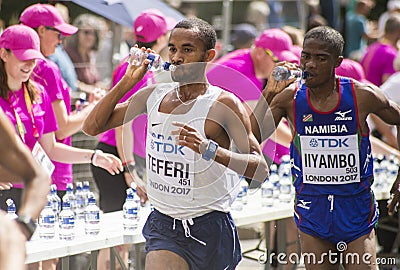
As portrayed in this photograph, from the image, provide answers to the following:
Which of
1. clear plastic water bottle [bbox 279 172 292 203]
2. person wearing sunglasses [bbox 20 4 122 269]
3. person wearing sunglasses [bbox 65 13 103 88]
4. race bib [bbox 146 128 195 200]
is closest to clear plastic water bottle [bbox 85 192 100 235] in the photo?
person wearing sunglasses [bbox 20 4 122 269]

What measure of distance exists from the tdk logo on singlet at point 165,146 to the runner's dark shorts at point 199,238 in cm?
33

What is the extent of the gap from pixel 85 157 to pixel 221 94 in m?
1.62

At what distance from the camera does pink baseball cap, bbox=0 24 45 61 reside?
5.43m

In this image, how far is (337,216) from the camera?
Result: 190 inches

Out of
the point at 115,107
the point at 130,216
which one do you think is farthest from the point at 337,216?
the point at 115,107

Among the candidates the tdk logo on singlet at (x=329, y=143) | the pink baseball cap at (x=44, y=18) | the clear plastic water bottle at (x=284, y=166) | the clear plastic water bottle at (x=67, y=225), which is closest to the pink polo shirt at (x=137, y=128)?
the pink baseball cap at (x=44, y=18)

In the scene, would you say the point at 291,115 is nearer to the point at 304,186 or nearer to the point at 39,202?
the point at 304,186

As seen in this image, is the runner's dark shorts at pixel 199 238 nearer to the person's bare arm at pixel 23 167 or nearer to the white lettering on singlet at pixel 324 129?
the white lettering on singlet at pixel 324 129

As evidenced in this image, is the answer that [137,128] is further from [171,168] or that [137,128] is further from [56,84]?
[171,168]

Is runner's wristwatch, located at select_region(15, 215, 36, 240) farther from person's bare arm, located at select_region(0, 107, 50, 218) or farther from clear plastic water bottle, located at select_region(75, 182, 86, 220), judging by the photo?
clear plastic water bottle, located at select_region(75, 182, 86, 220)

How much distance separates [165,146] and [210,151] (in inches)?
14.7

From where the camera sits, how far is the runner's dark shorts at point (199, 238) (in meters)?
4.31

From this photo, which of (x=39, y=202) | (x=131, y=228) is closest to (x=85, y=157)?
(x=131, y=228)

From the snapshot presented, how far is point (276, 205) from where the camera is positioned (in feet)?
20.7
